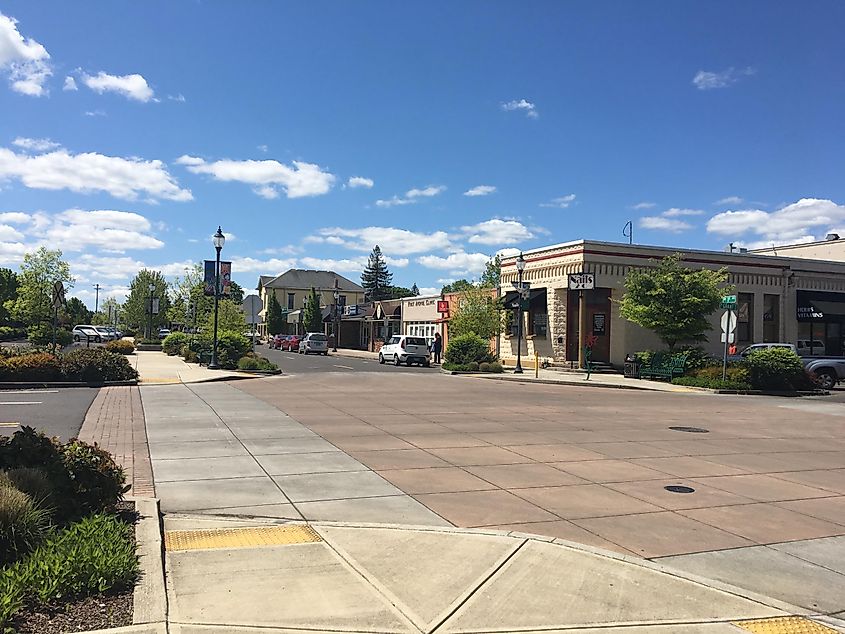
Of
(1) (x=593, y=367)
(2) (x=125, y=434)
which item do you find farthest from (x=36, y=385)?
(1) (x=593, y=367)

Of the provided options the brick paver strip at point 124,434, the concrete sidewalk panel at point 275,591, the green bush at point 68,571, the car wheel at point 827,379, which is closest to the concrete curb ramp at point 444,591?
the concrete sidewalk panel at point 275,591

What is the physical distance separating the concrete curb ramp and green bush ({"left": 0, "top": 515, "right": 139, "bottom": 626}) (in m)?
0.39

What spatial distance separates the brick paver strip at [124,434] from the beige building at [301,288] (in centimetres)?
9162

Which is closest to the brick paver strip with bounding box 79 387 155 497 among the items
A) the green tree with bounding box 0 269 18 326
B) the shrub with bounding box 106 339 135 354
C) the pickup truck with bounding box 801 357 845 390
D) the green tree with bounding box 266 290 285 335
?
the shrub with bounding box 106 339 135 354

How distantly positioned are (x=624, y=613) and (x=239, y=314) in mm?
38753

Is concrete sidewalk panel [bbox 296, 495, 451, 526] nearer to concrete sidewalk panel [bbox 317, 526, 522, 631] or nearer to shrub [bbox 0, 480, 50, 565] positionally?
concrete sidewalk panel [bbox 317, 526, 522, 631]

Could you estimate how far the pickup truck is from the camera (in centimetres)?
2719

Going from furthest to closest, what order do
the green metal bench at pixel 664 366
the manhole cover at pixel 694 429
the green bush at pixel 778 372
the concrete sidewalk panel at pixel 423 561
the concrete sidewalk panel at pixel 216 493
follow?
the green metal bench at pixel 664 366 < the green bush at pixel 778 372 < the manhole cover at pixel 694 429 < the concrete sidewalk panel at pixel 216 493 < the concrete sidewalk panel at pixel 423 561

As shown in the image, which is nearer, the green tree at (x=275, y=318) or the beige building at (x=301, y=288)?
the green tree at (x=275, y=318)

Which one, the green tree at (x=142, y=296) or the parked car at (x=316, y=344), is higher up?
the green tree at (x=142, y=296)

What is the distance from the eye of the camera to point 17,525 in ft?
16.7

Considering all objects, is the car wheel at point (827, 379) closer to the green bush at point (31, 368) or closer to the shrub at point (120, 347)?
the green bush at point (31, 368)

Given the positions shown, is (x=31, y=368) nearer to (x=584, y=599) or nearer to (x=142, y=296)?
(x=584, y=599)

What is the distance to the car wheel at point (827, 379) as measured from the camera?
27.4m
